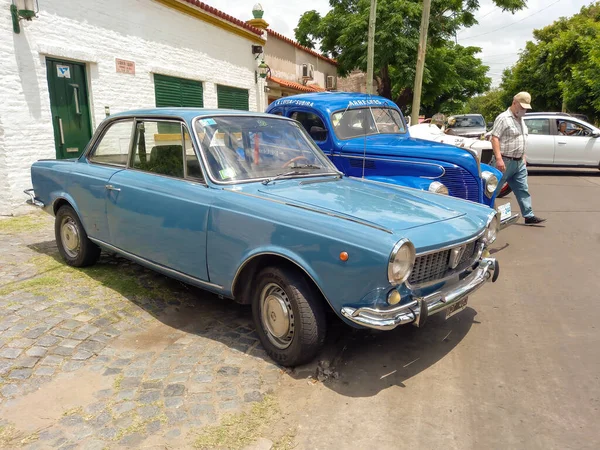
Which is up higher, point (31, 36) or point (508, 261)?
point (31, 36)

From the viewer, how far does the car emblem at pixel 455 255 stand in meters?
3.31

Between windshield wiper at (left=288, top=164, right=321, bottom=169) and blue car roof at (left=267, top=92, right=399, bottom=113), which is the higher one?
blue car roof at (left=267, top=92, right=399, bottom=113)

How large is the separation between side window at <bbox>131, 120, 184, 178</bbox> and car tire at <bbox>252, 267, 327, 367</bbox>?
127 cm

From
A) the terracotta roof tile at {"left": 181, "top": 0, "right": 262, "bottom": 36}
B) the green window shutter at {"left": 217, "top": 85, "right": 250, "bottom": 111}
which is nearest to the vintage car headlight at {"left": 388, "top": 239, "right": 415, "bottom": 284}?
the terracotta roof tile at {"left": 181, "top": 0, "right": 262, "bottom": 36}

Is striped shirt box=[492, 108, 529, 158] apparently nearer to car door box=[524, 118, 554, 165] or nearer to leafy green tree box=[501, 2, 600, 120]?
car door box=[524, 118, 554, 165]

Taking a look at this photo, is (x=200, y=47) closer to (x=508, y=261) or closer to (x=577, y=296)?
(x=508, y=261)

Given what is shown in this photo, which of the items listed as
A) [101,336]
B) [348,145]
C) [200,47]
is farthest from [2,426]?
[200,47]

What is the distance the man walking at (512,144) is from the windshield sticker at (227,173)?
4.44 meters

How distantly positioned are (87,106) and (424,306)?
25.9 ft

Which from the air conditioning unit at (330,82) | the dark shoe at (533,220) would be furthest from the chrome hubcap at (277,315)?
the air conditioning unit at (330,82)

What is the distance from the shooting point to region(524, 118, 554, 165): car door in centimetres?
1351

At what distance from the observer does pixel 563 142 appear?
13.4 meters

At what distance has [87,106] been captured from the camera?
881 centimetres

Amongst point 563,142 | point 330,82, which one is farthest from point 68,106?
point 330,82
